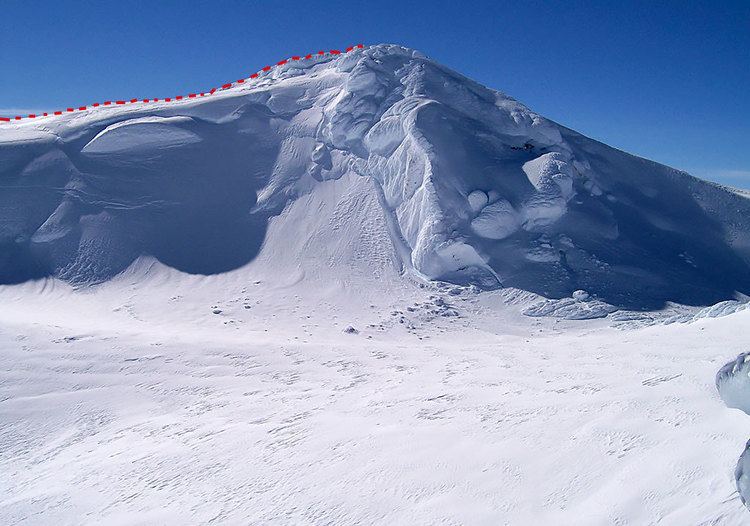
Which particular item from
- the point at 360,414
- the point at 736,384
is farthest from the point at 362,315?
the point at 736,384

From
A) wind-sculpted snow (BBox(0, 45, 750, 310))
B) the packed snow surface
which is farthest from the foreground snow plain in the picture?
wind-sculpted snow (BBox(0, 45, 750, 310))

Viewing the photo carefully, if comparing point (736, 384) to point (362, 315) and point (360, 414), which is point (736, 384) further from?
point (362, 315)

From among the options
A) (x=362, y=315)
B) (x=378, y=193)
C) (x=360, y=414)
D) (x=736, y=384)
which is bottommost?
(x=360, y=414)

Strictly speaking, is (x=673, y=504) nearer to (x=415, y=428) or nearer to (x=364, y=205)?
(x=415, y=428)

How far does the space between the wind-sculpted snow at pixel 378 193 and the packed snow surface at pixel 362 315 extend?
11 cm

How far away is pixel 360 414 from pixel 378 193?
48.8 ft

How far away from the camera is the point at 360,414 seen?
9719mm

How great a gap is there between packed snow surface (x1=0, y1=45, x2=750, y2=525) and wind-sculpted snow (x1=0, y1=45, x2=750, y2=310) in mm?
113

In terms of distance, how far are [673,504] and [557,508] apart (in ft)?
3.43

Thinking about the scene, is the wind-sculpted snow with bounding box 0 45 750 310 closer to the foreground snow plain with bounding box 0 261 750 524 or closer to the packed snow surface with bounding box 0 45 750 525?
the packed snow surface with bounding box 0 45 750 525

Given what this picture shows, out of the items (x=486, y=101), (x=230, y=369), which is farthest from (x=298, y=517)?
(x=486, y=101)

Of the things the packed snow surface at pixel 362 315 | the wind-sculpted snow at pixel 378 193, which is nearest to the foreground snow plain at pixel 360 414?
the packed snow surface at pixel 362 315

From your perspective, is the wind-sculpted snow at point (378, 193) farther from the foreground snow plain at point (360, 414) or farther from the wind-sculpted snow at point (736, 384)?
the wind-sculpted snow at point (736, 384)

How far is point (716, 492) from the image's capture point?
4945 millimetres
